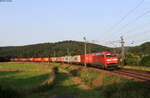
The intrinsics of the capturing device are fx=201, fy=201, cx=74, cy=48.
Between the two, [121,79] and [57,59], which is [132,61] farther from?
[57,59]

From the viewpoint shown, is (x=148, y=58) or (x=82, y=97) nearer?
(x=82, y=97)

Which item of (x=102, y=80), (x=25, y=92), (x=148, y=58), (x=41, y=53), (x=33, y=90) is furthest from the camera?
(x=41, y=53)

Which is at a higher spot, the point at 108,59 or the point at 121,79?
the point at 108,59

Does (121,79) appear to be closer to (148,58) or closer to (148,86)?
(148,86)

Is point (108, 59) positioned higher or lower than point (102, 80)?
higher

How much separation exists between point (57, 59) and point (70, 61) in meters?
26.2

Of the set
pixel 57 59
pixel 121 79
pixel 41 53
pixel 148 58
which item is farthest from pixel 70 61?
pixel 41 53

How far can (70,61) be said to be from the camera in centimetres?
9256

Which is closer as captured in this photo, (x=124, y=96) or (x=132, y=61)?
(x=124, y=96)

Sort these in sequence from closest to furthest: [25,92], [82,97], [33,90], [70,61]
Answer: [82,97], [25,92], [33,90], [70,61]

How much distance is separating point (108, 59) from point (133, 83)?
52.4ft

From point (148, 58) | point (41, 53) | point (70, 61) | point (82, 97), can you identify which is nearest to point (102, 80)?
point (82, 97)

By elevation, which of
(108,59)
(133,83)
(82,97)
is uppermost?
(108,59)

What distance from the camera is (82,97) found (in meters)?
22.2
